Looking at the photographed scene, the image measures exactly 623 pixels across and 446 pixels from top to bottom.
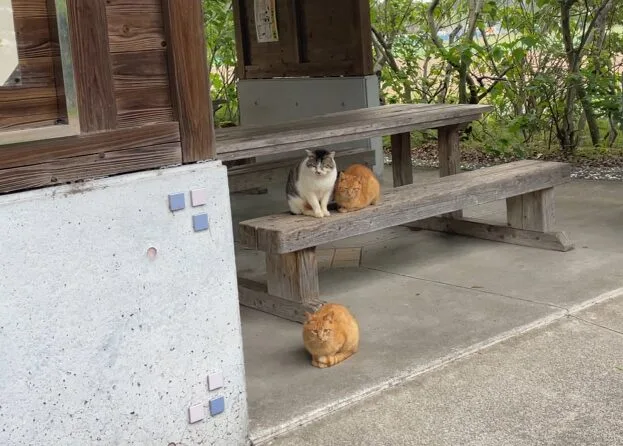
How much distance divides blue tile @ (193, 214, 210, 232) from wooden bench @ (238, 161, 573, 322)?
1.43m

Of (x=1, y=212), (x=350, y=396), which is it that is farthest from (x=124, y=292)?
(x=350, y=396)

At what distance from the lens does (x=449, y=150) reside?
6.81 m

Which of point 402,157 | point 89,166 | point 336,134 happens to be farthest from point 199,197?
point 402,157

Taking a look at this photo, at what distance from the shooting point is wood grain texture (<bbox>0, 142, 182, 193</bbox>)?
2793mm

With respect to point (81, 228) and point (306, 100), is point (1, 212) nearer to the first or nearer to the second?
point (81, 228)

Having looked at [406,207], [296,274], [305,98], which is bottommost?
[296,274]

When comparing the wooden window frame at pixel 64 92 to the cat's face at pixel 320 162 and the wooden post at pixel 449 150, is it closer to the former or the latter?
the cat's face at pixel 320 162

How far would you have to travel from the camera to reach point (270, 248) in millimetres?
4723

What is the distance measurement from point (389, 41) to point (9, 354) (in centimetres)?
933

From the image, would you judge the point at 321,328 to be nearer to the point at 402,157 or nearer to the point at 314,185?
the point at 314,185

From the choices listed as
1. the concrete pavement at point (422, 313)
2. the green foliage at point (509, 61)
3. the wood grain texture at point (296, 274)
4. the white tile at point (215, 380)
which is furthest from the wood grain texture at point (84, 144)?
the green foliage at point (509, 61)

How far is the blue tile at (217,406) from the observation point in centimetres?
332

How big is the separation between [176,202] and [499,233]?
3.82 meters

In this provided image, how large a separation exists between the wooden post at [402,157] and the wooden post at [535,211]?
1.10 m
